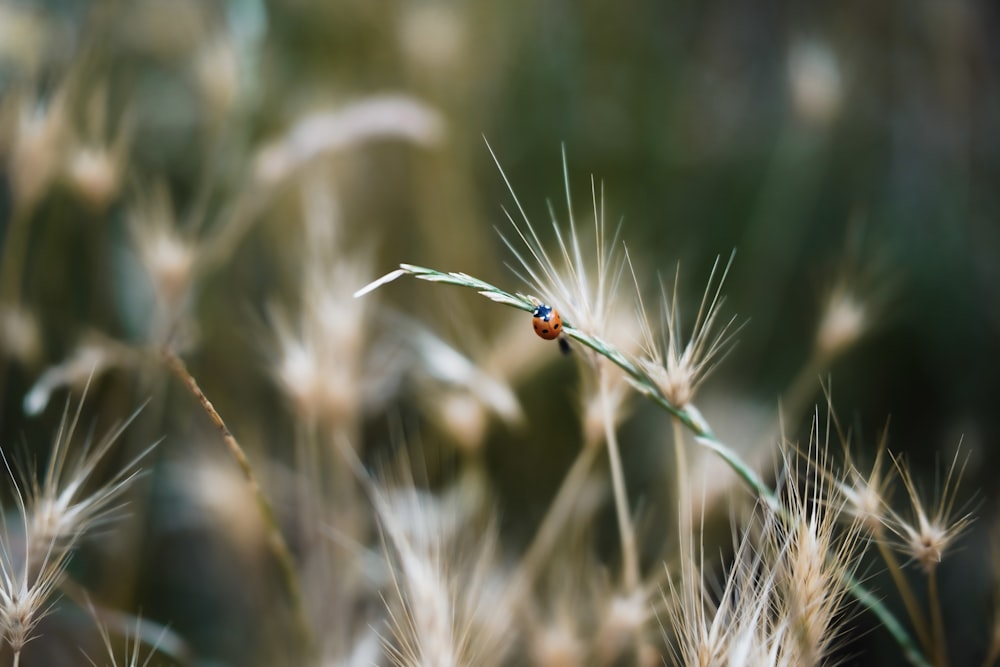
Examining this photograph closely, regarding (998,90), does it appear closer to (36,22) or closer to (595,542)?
(595,542)

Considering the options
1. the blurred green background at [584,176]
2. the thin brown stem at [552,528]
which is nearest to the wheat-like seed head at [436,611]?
the thin brown stem at [552,528]

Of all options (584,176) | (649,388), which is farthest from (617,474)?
(584,176)

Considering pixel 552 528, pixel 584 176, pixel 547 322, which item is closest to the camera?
pixel 547 322

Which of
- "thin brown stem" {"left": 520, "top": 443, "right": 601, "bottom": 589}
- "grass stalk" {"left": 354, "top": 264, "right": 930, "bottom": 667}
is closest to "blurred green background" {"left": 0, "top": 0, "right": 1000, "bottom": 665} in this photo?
"thin brown stem" {"left": 520, "top": 443, "right": 601, "bottom": 589}

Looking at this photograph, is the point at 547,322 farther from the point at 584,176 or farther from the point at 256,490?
the point at 584,176

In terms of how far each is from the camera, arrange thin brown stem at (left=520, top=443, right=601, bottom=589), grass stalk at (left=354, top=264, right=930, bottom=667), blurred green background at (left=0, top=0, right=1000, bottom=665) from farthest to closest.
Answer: blurred green background at (left=0, top=0, right=1000, bottom=665), thin brown stem at (left=520, top=443, right=601, bottom=589), grass stalk at (left=354, top=264, right=930, bottom=667)

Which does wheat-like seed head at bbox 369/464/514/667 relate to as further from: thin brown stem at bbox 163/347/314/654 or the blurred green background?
the blurred green background

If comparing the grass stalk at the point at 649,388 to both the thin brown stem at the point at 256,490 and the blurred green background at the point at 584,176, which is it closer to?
the thin brown stem at the point at 256,490
